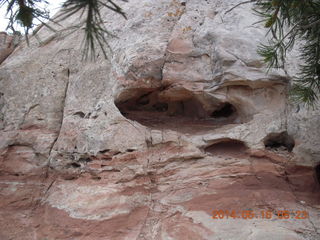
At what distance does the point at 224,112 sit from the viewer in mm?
4289

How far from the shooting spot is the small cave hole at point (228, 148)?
3.67m

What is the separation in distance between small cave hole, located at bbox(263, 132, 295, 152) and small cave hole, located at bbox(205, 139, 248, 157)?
0.28 m

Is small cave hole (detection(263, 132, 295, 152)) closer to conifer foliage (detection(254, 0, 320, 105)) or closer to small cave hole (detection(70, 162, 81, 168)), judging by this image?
conifer foliage (detection(254, 0, 320, 105))

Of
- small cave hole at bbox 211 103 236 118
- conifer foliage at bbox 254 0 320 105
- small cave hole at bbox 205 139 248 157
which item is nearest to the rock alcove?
small cave hole at bbox 211 103 236 118

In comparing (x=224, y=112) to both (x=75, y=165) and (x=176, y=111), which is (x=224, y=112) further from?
(x=75, y=165)

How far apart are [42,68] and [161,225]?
278cm

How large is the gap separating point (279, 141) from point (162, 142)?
1.38 metres

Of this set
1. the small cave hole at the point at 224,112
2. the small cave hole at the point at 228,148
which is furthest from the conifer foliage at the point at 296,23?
the small cave hole at the point at 224,112

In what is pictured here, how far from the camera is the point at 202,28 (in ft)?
13.5

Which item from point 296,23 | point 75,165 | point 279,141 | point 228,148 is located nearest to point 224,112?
point 228,148
